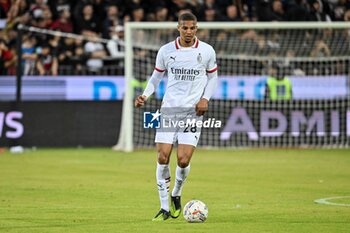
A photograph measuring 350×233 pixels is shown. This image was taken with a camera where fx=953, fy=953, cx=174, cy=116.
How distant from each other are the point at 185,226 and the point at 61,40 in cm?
1447

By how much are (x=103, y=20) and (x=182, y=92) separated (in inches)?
559

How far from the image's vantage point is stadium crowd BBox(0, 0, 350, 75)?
23.5m

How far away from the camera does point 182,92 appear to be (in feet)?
36.2

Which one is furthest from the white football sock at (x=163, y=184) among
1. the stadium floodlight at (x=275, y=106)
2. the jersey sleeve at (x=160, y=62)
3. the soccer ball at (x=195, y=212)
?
the stadium floodlight at (x=275, y=106)

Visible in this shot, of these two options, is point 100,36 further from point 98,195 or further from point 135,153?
point 98,195

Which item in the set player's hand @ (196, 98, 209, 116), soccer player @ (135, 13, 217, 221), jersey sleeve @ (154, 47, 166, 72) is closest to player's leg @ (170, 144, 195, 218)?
soccer player @ (135, 13, 217, 221)

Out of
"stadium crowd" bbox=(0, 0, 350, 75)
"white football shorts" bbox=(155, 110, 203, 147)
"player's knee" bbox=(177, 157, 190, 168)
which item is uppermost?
"stadium crowd" bbox=(0, 0, 350, 75)

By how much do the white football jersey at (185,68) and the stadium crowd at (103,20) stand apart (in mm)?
12404

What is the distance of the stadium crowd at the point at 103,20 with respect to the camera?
23.5m

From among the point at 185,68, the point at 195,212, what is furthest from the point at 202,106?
the point at 195,212

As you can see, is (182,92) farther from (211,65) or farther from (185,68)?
(211,65)

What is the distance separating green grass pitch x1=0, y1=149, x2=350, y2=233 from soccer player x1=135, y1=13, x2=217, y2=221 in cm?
50

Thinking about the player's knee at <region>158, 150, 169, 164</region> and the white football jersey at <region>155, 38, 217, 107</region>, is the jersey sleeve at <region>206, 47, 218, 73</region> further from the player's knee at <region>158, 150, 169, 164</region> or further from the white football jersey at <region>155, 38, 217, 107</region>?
the player's knee at <region>158, 150, 169, 164</region>

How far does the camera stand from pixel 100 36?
80.6 ft
